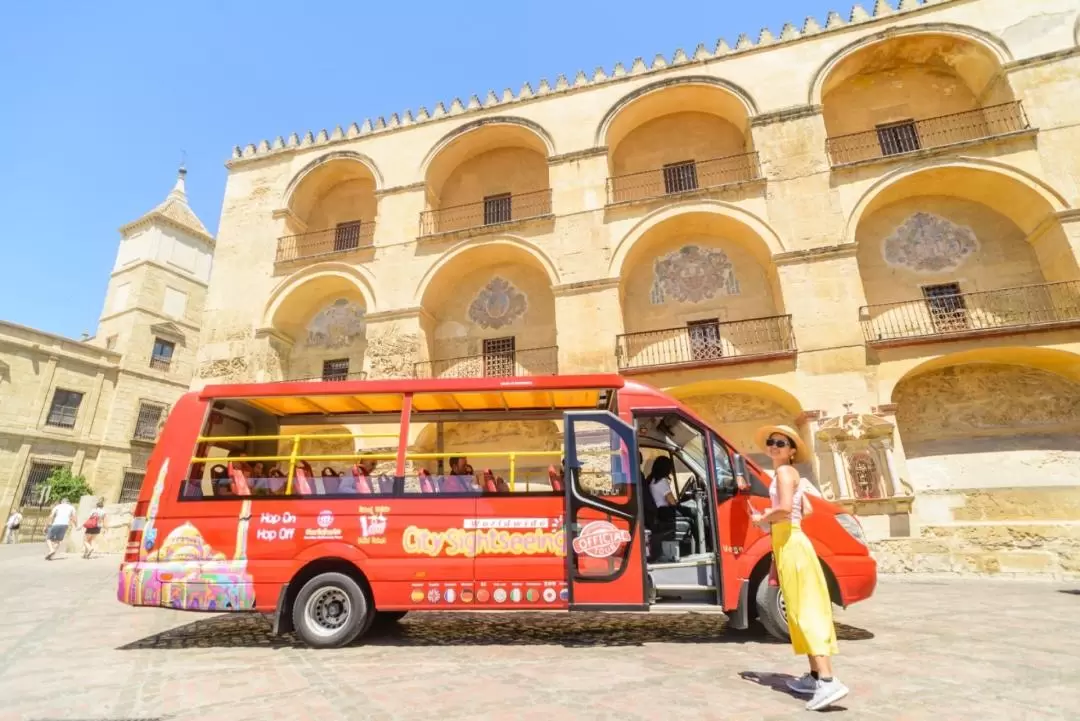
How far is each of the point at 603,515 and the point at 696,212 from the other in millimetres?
10910

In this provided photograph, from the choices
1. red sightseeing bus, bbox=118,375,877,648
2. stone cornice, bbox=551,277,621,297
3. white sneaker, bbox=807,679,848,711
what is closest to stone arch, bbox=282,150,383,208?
stone cornice, bbox=551,277,621,297

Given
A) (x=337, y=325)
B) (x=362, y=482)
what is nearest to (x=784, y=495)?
(x=362, y=482)

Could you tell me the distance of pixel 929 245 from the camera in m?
13.2

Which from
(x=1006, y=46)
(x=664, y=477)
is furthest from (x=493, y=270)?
(x=1006, y=46)

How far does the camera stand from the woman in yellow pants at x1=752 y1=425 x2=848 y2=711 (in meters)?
3.14

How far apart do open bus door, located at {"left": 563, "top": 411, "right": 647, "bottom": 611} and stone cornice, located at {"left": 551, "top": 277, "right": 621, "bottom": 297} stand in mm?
8860

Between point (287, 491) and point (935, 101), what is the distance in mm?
18433

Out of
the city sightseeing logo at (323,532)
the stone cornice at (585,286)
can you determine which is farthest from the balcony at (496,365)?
the city sightseeing logo at (323,532)

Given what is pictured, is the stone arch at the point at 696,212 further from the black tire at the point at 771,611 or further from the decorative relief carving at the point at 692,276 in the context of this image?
the black tire at the point at 771,611

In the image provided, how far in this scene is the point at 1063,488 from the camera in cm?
1072

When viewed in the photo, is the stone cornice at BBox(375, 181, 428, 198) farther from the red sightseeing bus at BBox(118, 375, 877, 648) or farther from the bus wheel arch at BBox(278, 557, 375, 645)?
the bus wheel arch at BBox(278, 557, 375, 645)

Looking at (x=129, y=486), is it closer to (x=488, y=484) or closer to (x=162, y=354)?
(x=162, y=354)

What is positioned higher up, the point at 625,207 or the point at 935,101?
the point at 935,101

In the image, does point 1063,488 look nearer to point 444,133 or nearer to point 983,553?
point 983,553
